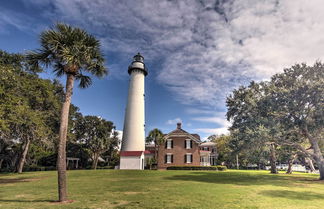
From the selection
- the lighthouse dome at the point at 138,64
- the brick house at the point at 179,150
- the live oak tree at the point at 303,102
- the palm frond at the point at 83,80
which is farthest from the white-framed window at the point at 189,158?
the palm frond at the point at 83,80

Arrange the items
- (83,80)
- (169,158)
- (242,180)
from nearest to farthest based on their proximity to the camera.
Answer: (83,80) → (242,180) → (169,158)

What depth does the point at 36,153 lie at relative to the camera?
124 feet

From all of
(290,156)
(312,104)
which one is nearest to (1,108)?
(312,104)

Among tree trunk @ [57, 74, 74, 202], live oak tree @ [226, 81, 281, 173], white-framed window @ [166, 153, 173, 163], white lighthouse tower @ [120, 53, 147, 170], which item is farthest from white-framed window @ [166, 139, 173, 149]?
tree trunk @ [57, 74, 74, 202]

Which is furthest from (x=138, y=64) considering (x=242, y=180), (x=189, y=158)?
(x=242, y=180)

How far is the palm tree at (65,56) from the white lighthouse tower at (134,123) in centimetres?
2285

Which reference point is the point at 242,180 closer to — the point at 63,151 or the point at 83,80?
the point at 63,151

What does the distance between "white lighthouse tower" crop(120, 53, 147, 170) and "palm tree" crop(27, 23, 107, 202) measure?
22.8 metres

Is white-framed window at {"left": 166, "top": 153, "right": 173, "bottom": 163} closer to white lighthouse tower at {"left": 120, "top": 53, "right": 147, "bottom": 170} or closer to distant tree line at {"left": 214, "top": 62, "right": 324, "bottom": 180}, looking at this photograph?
white lighthouse tower at {"left": 120, "top": 53, "right": 147, "bottom": 170}

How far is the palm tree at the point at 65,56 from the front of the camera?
370 inches

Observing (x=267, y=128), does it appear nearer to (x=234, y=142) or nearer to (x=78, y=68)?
(x=234, y=142)

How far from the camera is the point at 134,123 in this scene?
33469 millimetres

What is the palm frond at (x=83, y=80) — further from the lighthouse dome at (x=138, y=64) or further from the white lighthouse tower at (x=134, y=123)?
the lighthouse dome at (x=138, y=64)

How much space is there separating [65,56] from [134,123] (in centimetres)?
2470
